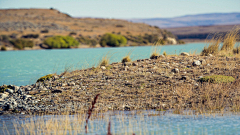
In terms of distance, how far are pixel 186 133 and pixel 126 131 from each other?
1496 mm

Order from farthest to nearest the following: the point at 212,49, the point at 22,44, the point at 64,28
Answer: the point at 64,28 < the point at 22,44 < the point at 212,49

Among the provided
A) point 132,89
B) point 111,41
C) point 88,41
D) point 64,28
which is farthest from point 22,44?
point 132,89

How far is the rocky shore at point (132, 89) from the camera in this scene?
990 cm

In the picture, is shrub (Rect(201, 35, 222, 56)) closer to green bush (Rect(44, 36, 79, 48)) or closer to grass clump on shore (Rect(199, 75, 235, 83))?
grass clump on shore (Rect(199, 75, 235, 83))

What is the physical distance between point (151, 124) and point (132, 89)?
11.5ft

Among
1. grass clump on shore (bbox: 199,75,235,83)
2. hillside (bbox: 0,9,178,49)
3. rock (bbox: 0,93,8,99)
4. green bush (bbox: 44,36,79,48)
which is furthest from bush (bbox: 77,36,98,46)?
grass clump on shore (bbox: 199,75,235,83)

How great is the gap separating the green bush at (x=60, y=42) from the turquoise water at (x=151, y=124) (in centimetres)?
7544

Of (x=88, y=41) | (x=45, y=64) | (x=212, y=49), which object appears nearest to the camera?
(x=212, y=49)

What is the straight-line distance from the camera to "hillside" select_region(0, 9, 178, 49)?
96625 millimetres

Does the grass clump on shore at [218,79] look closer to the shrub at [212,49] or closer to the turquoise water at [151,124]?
the turquoise water at [151,124]

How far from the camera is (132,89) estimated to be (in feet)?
37.3

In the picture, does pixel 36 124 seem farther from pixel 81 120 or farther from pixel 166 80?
pixel 166 80

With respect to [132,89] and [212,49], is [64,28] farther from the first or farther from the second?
[132,89]

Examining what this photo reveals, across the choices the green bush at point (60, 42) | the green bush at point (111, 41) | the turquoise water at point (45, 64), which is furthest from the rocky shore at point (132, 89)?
the green bush at point (111, 41)
